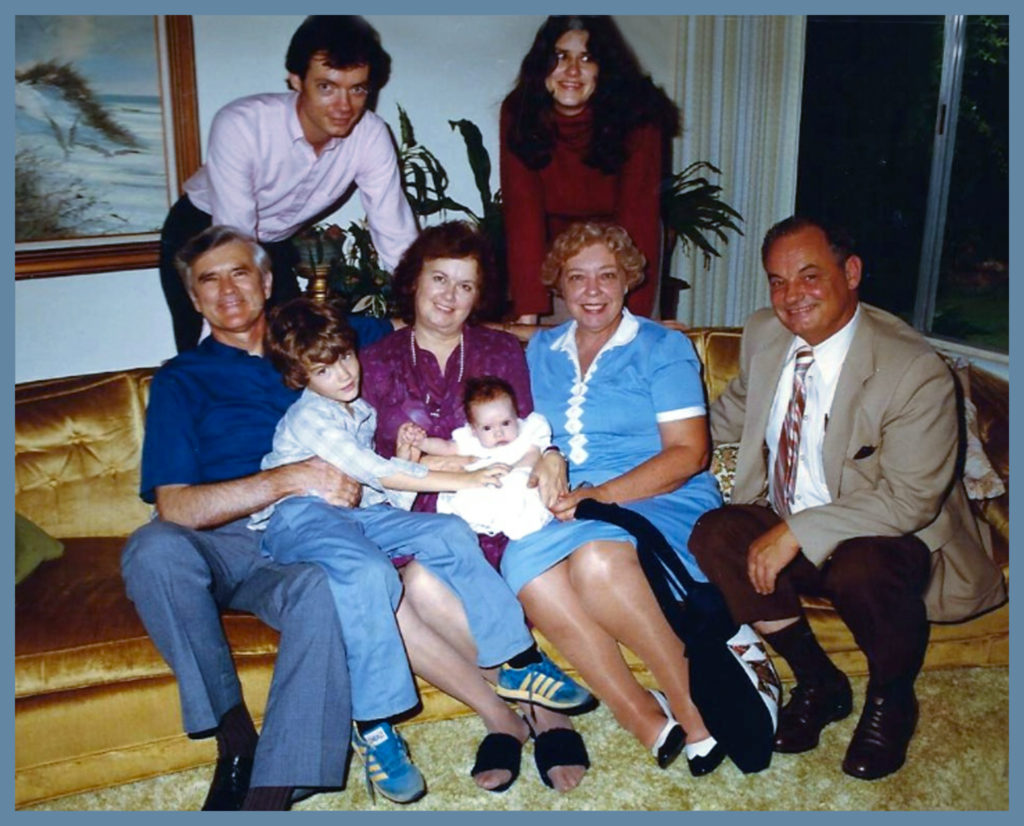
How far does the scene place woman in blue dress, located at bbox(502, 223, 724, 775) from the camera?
75.8 inches

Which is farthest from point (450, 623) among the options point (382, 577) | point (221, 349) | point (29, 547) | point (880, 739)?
point (29, 547)

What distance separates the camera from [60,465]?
2.35 meters

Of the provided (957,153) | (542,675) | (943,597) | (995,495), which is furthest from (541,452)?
(957,153)

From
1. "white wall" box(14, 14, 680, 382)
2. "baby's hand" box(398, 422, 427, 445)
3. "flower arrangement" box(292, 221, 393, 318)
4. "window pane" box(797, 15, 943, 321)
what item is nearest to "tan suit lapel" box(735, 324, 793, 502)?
"baby's hand" box(398, 422, 427, 445)

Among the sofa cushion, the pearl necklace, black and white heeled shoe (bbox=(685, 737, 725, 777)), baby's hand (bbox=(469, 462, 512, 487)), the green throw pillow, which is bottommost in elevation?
black and white heeled shoe (bbox=(685, 737, 725, 777))

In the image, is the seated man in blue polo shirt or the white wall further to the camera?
the white wall

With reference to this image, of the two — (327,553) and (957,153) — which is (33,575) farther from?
(957,153)

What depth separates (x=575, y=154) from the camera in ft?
8.91

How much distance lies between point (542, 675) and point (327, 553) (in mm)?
533

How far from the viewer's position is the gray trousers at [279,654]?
1.73 meters

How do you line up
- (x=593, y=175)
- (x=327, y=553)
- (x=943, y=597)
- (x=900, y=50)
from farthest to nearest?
(x=900, y=50) → (x=593, y=175) → (x=943, y=597) → (x=327, y=553)

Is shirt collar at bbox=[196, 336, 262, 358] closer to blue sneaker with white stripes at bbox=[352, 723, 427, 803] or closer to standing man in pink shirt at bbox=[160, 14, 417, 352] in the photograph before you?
standing man in pink shirt at bbox=[160, 14, 417, 352]

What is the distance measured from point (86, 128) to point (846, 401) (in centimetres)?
284

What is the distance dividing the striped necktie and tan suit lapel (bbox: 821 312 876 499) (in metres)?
0.08
